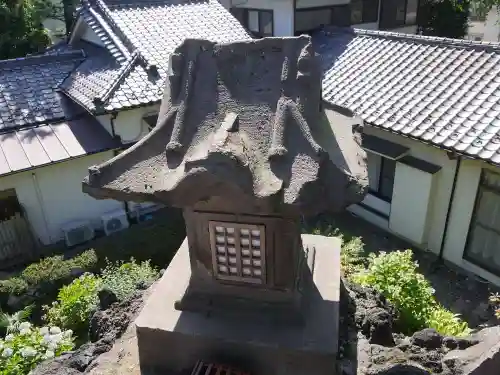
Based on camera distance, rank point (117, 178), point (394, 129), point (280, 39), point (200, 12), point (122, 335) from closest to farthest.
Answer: point (117, 178)
point (280, 39)
point (122, 335)
point (394, 129)
point (200, 12)

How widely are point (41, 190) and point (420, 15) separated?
2555cm

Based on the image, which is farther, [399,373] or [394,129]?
[394,129]

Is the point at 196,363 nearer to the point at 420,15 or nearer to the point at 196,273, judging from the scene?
the point at 196,273

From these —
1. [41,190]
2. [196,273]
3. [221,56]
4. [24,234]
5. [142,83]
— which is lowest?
[24,234]

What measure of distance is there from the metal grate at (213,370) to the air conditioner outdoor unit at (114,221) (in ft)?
30.4

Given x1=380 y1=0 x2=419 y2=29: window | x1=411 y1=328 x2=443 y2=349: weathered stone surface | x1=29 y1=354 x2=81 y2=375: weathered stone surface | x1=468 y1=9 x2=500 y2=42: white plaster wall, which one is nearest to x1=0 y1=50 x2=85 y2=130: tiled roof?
x1=29 y1=354 x2=81 y2=375: weathered stone surface

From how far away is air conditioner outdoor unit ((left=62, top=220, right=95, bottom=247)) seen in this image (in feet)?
47.7

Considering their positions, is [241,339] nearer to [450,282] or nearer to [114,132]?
[450,282]

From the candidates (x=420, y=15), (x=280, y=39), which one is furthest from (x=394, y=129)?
(x=420, y=15)

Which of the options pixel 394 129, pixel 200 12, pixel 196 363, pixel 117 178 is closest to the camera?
pixel 117 178

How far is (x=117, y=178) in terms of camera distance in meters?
5.96

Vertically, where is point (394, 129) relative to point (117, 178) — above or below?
below

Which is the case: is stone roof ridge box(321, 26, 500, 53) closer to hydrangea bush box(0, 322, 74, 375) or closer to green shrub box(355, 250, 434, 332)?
green shrub box(355, 250, 434, 332)

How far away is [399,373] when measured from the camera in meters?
6.95
